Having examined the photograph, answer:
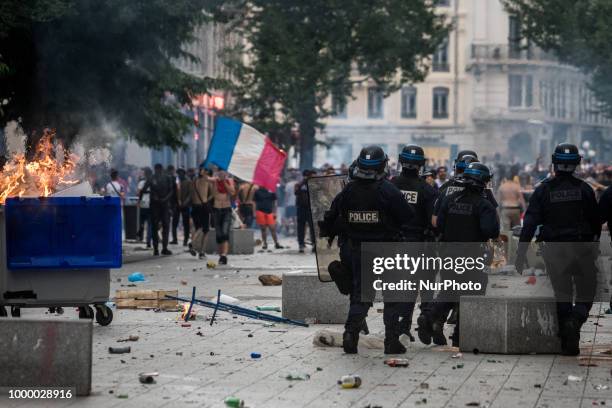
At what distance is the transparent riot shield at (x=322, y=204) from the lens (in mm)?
14492

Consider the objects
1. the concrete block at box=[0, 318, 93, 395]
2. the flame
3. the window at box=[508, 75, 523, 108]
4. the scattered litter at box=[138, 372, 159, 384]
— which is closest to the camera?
the concrete block at box=[0, 318, 93, 395]

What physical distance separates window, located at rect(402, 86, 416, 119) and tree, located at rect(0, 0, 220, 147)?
6365 centimetres

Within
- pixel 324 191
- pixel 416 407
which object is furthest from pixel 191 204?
pixel 416 407

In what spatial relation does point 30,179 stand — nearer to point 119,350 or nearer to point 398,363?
Result: point 119,350

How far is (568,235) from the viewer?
12.4m

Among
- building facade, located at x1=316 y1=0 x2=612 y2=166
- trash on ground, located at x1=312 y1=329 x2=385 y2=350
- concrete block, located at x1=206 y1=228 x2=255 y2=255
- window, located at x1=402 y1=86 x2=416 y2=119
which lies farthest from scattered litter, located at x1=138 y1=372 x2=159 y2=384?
window, located at x1=402 y1=86 x2=416 y2=119

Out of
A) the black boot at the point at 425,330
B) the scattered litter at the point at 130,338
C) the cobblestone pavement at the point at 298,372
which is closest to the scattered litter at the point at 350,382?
the cobblestone pavement at the point at 298,372

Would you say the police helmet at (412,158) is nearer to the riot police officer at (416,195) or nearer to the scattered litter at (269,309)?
the riot police officer at (416,195)

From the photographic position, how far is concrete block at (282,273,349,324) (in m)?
14.9

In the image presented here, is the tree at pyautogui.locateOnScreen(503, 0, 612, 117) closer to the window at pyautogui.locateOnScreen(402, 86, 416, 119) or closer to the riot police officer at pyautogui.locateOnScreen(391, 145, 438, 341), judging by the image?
the riot police officer at pyautogui.locateOnScreen(391, 145, 438, 341)

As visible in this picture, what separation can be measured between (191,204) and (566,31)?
16694 millimetres

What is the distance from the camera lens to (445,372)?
37.4ft

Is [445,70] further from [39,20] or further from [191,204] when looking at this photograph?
[39,20]

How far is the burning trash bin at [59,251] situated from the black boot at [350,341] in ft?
9.39
